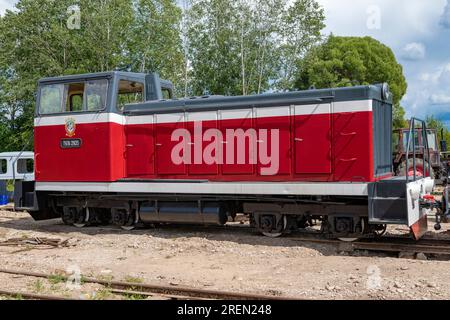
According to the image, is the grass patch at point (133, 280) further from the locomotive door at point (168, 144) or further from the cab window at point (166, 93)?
the cab window at point (166, 93)

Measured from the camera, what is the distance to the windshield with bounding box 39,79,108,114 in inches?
440

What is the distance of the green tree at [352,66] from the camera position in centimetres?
2944

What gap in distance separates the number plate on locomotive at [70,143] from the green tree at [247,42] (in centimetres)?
1769

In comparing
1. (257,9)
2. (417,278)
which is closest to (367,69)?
(257,9)

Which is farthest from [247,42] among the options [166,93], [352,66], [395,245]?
[395,245]

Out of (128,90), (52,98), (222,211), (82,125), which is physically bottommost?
(222,211)

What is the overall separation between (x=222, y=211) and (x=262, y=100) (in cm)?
244

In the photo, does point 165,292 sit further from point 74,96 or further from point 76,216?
point 74,96

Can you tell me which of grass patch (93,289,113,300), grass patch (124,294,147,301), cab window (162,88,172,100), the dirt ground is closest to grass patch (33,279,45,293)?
the dirt ground

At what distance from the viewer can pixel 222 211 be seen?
34.0 feet

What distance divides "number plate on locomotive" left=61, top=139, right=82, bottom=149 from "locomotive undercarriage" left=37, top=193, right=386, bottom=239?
115 cm
